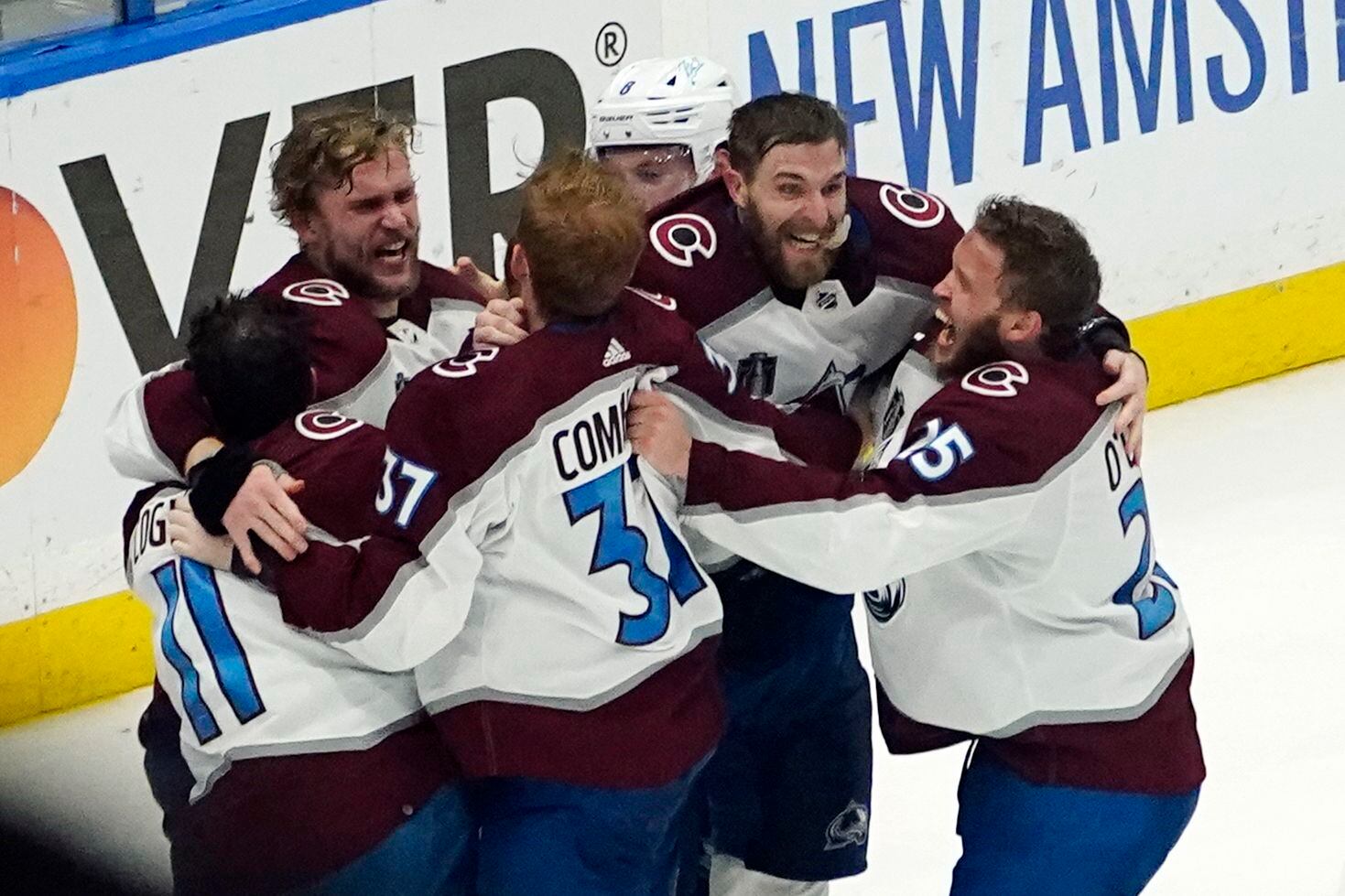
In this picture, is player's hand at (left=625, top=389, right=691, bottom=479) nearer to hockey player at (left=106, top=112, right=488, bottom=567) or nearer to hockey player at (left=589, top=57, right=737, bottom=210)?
hockey player at (left=106, top=112, right=488, bottom=567)

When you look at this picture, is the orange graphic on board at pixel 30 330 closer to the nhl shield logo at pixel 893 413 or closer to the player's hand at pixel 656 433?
the nhl shield logo at pixel 893 413

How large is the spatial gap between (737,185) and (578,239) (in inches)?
19.5

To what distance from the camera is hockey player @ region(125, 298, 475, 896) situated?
2480mm

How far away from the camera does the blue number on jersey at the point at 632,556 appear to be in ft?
8.07

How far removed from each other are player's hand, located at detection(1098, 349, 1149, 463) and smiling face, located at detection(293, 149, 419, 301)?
84 centimetres

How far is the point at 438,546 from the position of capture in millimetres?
2381

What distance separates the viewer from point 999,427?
2.53 metres

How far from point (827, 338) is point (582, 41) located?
194 centimetres

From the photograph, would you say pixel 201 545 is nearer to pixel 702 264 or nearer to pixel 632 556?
pixel 632 556

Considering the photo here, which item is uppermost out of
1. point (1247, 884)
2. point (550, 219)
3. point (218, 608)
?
point (550, 219)

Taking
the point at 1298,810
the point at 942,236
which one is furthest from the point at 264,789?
the point at 1298,810

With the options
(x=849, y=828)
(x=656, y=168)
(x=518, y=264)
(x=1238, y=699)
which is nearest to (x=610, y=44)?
(x=656, y=168)

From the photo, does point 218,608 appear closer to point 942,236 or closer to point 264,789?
point 264,789

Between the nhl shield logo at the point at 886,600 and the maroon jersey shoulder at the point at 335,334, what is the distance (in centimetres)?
65
